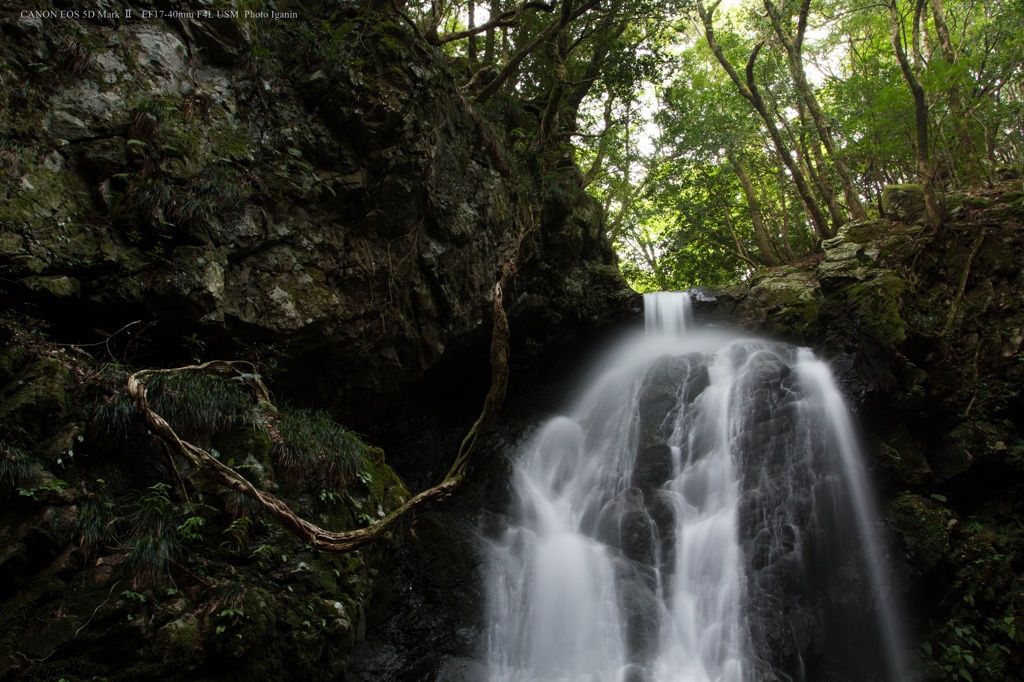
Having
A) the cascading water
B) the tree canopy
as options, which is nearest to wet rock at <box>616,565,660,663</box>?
the cascading water

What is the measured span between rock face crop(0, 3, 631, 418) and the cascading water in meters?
3.24

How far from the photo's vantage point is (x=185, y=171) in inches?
229

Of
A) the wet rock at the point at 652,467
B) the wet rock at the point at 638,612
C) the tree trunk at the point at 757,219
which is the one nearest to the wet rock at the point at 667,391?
the wet rock at the point at 652,467

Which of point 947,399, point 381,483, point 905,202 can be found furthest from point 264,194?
point 905,202

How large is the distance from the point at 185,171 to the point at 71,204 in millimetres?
1126

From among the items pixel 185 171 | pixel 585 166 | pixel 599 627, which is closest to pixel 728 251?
pixel 585 166

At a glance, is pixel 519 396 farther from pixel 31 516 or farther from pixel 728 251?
pixel 728 251

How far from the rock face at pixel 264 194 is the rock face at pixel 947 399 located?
19.8 ft

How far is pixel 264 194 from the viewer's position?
650cm

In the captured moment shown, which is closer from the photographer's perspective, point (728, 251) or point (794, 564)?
point (794, 564)

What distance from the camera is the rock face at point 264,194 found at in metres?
5.05

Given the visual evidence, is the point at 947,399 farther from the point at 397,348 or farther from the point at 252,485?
the point at 252,485

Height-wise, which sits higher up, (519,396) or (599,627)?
Answer: (519,396)

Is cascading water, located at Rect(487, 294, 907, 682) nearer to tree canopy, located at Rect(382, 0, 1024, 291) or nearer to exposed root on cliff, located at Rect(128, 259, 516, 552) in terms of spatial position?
exposed root on cliff, located at Rect(128, 259, 516, 552)
